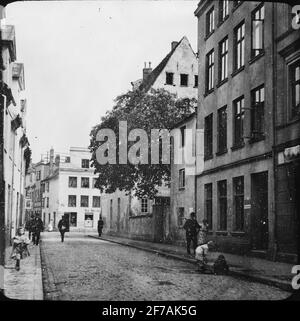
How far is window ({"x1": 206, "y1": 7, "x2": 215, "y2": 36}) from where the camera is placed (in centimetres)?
2300

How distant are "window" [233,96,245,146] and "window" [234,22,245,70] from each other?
135 centimetres

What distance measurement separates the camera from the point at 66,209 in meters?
66.3

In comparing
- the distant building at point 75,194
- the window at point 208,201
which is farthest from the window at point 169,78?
the distant building at point 75,194

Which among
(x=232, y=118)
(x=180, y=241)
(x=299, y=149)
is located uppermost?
(x=232, y=118)

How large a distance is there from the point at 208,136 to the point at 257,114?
5.40 meters

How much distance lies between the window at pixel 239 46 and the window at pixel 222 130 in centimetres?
211

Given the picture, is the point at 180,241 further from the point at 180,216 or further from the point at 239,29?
the point at 239,29

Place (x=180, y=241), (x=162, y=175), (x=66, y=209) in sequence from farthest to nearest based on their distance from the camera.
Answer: (x=66, y=209) → (x=162, y=175) → (x=180, y=241)

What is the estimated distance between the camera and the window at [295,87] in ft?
48.8

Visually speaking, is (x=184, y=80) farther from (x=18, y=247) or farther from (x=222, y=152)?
(x=18, y=247)

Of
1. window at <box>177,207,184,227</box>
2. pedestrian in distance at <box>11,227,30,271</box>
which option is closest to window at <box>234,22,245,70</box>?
window at <box>177,207,184,227</box>

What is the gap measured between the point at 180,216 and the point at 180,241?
152cm
